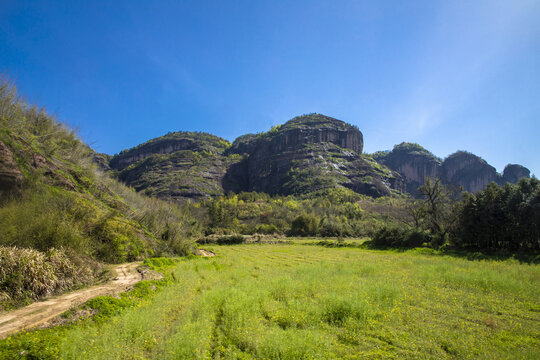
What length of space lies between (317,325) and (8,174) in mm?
16147

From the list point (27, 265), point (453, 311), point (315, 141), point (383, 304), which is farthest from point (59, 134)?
point (315, 141)

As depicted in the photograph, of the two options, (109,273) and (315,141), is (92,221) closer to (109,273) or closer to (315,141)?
(109,273)

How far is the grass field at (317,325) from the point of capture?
512cm

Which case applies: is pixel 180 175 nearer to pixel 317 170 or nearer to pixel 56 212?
pixel 317 170

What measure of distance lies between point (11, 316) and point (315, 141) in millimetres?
198389

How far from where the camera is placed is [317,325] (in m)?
6.86

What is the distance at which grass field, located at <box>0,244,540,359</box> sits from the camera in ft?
16.8

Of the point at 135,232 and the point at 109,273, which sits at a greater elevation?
the point at 135,232

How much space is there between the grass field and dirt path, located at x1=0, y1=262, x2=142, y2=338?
2.35ft

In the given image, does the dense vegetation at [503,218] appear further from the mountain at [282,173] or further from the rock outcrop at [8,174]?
the mountain at [282,173]

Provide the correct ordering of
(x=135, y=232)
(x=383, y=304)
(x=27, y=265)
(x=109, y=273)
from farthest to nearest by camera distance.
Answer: (x=135, y=232), (x=109, y=273), (x=383, y=304), (x=27, y=265)

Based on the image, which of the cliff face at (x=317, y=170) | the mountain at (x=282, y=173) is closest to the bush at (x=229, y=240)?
the mountain at (x=282, y=173)

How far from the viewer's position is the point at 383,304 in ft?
27.3

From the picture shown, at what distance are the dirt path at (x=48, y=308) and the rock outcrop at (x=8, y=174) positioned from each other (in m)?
7.50
